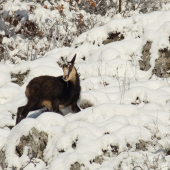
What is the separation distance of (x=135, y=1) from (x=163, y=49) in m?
7.33

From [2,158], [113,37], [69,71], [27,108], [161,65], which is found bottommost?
[2,158]

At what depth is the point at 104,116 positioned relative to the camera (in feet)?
18.9

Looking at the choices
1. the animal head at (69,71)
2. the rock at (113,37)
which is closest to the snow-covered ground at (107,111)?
the rock at (113,37)

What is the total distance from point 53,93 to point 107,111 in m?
1.44

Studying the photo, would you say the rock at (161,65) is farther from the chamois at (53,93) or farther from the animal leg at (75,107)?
the animal leg at (75,107)

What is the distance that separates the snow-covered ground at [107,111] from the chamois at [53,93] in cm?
25

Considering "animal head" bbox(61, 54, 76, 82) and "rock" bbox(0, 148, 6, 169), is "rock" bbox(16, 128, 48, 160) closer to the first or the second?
"rock" bbox(0, 148, 6, 169)

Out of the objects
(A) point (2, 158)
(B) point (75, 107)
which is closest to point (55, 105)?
(B) point (75, 107)

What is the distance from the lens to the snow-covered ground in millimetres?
4727

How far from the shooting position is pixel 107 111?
5793 millimetres

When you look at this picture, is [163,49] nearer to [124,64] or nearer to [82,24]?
[124,64]

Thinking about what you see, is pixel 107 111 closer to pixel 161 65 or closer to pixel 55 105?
pixel 55 105

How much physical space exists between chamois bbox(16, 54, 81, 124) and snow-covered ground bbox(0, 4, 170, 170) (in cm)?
25

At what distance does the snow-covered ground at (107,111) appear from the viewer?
4.73 meters
